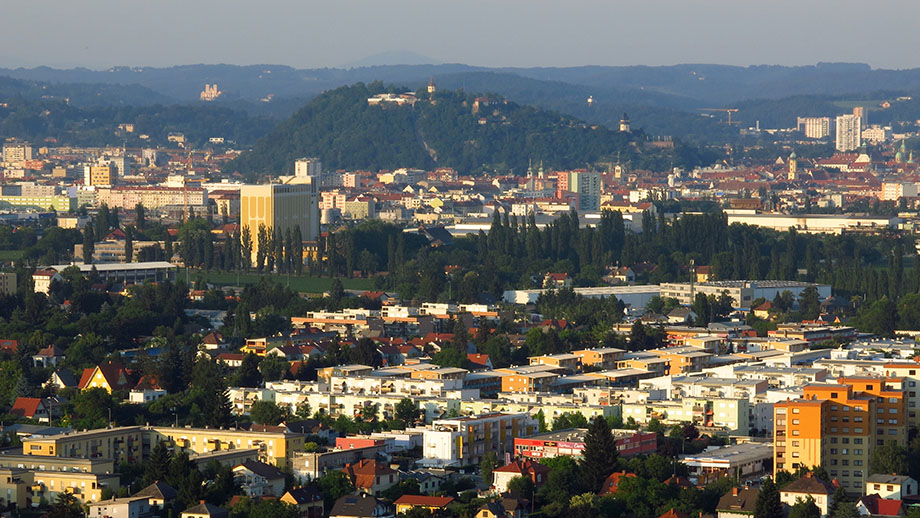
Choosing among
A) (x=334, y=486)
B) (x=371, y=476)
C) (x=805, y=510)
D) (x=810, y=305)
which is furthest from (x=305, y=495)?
(x=810, y=305)

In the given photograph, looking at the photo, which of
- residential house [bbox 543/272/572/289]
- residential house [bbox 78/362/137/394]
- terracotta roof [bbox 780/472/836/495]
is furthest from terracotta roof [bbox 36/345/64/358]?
residential house [bbox 543/272/572/289]

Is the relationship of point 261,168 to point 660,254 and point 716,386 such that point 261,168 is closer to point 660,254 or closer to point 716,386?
point 660,254

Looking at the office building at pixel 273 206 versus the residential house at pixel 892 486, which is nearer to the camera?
the residential house at pixel 892 486

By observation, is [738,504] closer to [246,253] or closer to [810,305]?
[810,305]

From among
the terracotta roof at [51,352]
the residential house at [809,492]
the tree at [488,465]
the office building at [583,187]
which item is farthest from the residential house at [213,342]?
the office building at [583,187]

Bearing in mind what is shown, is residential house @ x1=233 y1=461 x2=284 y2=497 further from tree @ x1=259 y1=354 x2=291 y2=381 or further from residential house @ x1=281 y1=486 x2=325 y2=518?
tree @ x1=259 y1=354 x2=291 y2=381

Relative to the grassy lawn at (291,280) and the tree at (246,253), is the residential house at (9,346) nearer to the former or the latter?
the grassy lawn at (291,280)
